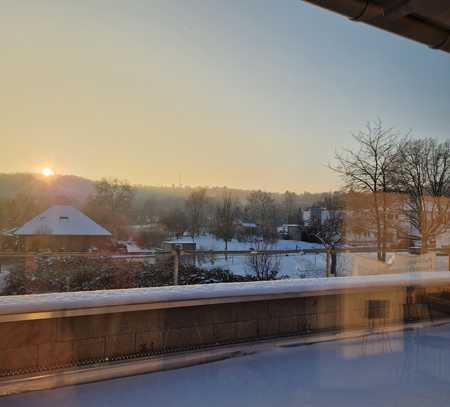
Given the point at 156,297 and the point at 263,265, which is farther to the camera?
the point at 263,265

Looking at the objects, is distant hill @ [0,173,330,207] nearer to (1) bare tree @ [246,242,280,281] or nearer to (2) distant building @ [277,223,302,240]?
(2) distant building @ [277,223,302,240]

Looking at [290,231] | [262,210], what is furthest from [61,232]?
[262,210]

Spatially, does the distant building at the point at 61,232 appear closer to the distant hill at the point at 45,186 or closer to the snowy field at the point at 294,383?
the distant hill at the point at 45,186

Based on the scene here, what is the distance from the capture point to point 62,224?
9.81 metres

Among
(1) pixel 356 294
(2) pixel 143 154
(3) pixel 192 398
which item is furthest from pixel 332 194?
(3) pixel 192 398

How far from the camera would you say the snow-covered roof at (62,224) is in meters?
9.27

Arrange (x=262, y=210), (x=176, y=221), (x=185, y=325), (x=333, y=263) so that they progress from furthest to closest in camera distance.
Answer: (x=262, y=210)
(x=176, y=221)
(x=333, y=263)
(x=185, y=325)

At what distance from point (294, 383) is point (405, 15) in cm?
218

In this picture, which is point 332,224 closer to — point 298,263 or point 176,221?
point 298,263

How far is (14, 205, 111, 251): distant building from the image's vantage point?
8789 mm

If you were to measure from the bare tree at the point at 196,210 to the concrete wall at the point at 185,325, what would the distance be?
32.2ft

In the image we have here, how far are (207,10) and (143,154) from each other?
3.78 meters

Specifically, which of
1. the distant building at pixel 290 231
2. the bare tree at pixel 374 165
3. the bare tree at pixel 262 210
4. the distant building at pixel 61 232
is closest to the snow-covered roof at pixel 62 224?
the distant building at pixel 61 232

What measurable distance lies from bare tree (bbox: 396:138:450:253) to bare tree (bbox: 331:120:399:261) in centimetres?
25
